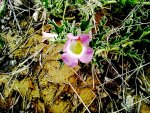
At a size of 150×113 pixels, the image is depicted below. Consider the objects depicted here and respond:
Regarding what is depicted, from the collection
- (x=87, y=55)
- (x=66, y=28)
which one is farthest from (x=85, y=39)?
(x=66, y=28)

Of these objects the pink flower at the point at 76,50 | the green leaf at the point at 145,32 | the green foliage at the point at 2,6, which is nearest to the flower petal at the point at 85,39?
the pink flower at the point at 76,50

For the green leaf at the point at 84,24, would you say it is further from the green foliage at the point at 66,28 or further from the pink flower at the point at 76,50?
the pink flower at the point at 76,50

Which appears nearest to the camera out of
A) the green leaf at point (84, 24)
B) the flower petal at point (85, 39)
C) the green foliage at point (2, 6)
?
the flower petal at point (85, 39)

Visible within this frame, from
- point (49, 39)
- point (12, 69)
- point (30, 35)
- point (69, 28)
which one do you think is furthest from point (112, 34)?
point (12, 69)

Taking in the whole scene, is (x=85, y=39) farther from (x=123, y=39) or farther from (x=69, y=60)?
(x=123, y=39)

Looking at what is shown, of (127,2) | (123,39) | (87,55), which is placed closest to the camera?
(87,55)

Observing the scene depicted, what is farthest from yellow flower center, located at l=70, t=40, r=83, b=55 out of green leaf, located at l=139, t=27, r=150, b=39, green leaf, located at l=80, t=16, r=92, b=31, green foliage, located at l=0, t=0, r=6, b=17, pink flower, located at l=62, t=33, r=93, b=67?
green foliage, located at l=0, t=0, r=6, b=17

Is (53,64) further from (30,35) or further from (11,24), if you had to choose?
(11,24)
